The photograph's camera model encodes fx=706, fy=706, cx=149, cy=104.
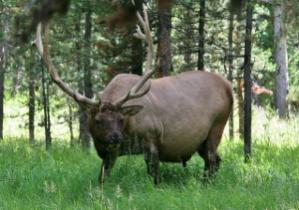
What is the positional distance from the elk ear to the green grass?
0.74 m

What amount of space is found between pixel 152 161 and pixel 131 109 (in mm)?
731

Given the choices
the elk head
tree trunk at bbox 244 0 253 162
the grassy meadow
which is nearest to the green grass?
the grassy meadow

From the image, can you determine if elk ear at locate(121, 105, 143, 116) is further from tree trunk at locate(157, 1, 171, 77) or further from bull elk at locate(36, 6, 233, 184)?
tree trunk at locate(157, 1, 171, 77)

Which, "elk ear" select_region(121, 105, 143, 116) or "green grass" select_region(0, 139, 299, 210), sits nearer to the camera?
"green grass" select_region(0, 139, 299, 210)

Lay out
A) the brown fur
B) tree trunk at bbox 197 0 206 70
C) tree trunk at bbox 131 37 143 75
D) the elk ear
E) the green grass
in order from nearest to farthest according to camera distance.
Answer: the green grass < the elk ear < the brown fur < tree trunk at bbox 197 0 206 70 < tree trunk at bbox 131 37 143 75

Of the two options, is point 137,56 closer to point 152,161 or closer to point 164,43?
point 164,43

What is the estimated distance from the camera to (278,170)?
9148 mm

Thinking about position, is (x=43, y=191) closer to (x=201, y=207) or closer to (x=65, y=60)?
(x=201, y=207)

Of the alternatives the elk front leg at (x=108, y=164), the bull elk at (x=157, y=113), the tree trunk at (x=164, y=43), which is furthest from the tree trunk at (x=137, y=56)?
the elk front leg at (x=108, y=164)

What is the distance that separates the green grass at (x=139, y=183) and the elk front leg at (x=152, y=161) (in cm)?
12

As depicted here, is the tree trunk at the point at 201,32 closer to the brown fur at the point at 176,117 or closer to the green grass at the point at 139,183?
the brown fur at the point at 176,117

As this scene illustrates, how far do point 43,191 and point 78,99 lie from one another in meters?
1.49

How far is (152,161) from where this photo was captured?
888cm

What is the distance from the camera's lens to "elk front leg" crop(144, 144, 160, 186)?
878cm
